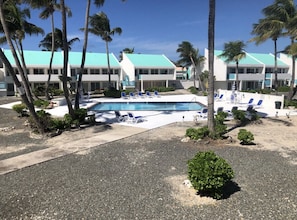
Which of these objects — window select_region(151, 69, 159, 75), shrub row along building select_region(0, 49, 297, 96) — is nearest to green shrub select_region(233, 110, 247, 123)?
shrub row along building select_region(0, 49, 297, 96)

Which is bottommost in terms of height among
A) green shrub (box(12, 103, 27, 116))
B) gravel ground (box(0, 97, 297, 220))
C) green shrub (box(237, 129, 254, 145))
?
gravel ground (box(0, 97, 297, 220))

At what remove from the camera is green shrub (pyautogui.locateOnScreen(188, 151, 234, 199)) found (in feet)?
18.6

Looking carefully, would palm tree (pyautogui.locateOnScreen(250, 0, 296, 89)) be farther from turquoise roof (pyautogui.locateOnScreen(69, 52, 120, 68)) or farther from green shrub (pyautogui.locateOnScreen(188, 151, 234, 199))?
turquoise roof (pyautogui.locateOnScreen(69, 52, 120, 68))

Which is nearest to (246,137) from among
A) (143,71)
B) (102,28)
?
(102,28)

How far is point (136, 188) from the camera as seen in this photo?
6.49 metres

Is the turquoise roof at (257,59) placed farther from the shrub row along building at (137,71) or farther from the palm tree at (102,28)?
the palm tree at (102,28)

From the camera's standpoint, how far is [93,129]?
45.9 feet

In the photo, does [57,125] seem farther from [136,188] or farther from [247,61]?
[247,61]

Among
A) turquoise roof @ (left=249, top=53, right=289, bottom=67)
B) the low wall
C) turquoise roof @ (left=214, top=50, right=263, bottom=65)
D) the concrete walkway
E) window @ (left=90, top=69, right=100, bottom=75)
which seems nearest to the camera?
the concrete walkway

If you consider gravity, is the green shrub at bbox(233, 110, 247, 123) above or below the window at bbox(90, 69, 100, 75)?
below

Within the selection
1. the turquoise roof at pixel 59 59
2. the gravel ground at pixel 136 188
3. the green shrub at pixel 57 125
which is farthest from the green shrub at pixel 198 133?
the turquoise roof at pixel 59 59

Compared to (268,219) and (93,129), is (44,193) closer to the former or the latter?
(268,219)

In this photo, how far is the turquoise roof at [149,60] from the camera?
45812 mm

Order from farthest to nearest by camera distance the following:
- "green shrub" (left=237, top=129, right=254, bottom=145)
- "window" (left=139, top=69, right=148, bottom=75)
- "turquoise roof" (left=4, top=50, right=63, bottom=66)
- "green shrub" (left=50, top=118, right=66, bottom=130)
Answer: "window" (left=139, top=69, right=148, bottom=75)
"turquoise roof" (left=4, top=50, right=63, bottom=66)
"green shrub" (left=50, top=118, right=66, bottom=130)
"green shrub" (left=237, top=129, right=254, bottom=145)
